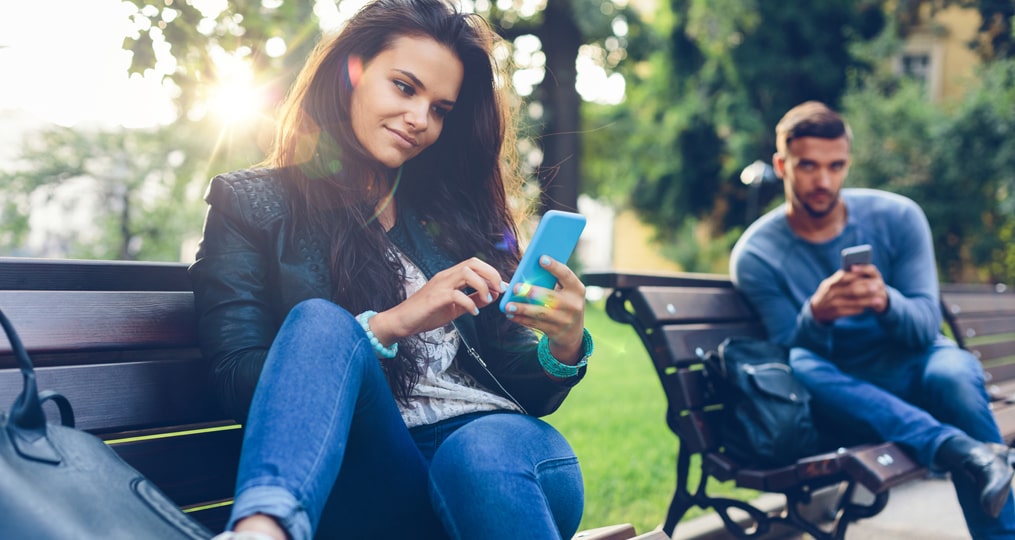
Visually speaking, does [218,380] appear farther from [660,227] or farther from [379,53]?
[660,227]

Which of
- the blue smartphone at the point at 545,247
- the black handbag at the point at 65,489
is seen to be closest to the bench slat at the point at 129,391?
the black handbag at the point at 65,489

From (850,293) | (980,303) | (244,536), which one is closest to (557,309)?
(244,536)

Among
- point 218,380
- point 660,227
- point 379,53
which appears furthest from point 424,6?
point 660,227

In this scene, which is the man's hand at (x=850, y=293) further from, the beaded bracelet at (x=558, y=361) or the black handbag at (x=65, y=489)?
the black handbag at (x=65, y=489)

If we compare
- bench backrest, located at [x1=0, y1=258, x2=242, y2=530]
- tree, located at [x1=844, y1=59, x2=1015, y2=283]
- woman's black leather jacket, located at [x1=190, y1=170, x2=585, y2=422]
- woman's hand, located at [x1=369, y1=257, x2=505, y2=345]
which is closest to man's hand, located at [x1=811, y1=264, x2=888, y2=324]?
woman's black leather jacket, located at [x1=190, y1=170, x2=585, y2=422]

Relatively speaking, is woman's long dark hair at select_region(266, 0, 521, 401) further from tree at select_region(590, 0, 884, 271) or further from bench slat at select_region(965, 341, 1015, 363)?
tree at select_region(590, 0, 884, 271)

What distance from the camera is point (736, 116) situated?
23.4 m

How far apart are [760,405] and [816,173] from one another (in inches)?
52.0

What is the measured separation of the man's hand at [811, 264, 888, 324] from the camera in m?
3.51

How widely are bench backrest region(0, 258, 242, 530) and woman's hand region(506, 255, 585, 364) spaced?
807 mm

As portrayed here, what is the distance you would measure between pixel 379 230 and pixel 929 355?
8.06 ft

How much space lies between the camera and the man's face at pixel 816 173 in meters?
4.00

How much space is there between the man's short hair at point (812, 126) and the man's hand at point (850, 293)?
2.68 ft

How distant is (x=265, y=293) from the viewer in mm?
2193
